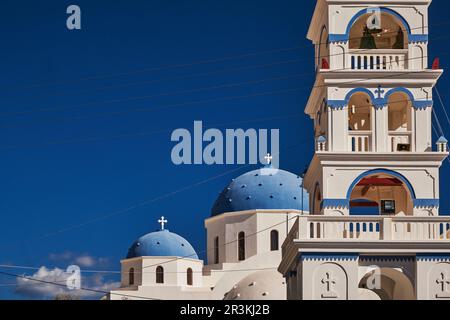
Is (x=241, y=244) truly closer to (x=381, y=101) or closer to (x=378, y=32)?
(x=378, y=32)

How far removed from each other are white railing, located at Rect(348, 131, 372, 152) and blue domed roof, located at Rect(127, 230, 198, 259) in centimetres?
3120

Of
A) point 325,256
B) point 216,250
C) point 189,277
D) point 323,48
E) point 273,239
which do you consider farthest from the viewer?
→ point 189,277

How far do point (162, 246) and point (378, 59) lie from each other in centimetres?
3181

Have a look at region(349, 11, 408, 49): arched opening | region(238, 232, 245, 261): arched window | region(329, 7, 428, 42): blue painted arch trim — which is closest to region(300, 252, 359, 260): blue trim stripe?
region(329, 7, 428, 42): blue painted arch trim

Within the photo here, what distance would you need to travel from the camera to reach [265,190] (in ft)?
279

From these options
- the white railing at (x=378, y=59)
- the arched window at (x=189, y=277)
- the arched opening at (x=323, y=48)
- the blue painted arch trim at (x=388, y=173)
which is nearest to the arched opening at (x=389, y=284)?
the blue painted arch trim at (x=388, y=173)

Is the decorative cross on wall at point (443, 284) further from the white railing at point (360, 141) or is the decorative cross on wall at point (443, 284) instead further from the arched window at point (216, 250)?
the arched window at point (216, 250)

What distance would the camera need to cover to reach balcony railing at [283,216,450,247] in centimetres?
5444

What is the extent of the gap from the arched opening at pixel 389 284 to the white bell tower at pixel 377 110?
2.23 metres

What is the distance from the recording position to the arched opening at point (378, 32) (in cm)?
5741

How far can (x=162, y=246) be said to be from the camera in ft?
286

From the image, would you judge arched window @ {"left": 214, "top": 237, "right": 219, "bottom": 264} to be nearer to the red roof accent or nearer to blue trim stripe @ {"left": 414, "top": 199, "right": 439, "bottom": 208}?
the red roof accent

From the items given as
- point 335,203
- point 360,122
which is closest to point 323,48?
point 360,122

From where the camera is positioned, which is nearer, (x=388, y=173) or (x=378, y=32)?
(x=388, y=173)
